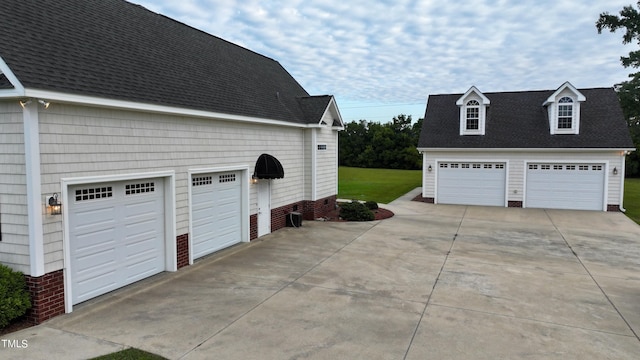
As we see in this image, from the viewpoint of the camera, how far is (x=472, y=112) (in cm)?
2344

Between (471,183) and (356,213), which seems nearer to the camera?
(356,213)

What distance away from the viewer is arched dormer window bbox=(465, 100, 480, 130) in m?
23.3

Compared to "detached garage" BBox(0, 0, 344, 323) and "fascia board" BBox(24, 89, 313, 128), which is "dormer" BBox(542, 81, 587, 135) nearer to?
"detached garage" BBox(0, 0, 344, 323)

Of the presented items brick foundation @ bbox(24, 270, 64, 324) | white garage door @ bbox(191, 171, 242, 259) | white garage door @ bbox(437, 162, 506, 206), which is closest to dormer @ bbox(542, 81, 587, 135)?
white garage door @ bbox(437, 162, 506, 206)

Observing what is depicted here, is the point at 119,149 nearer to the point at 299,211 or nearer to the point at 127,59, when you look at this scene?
the point at 127,59

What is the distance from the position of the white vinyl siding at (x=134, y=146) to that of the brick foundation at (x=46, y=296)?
0.21 m

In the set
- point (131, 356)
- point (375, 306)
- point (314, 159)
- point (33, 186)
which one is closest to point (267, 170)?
point (314, 159)

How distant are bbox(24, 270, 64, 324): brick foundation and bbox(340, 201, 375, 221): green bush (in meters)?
11.8

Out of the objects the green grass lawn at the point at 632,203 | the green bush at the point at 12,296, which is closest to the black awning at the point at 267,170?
the green bush at the point at 12,296

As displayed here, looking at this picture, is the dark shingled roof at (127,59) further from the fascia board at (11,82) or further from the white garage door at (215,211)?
the white garage door at (215,211)

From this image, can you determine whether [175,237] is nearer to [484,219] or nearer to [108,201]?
[108,201]

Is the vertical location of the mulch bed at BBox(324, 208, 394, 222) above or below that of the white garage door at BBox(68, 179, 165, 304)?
below

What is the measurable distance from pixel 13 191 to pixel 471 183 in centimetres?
2101

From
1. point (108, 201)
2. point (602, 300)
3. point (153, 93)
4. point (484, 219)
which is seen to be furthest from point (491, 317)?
point (484, 219)
